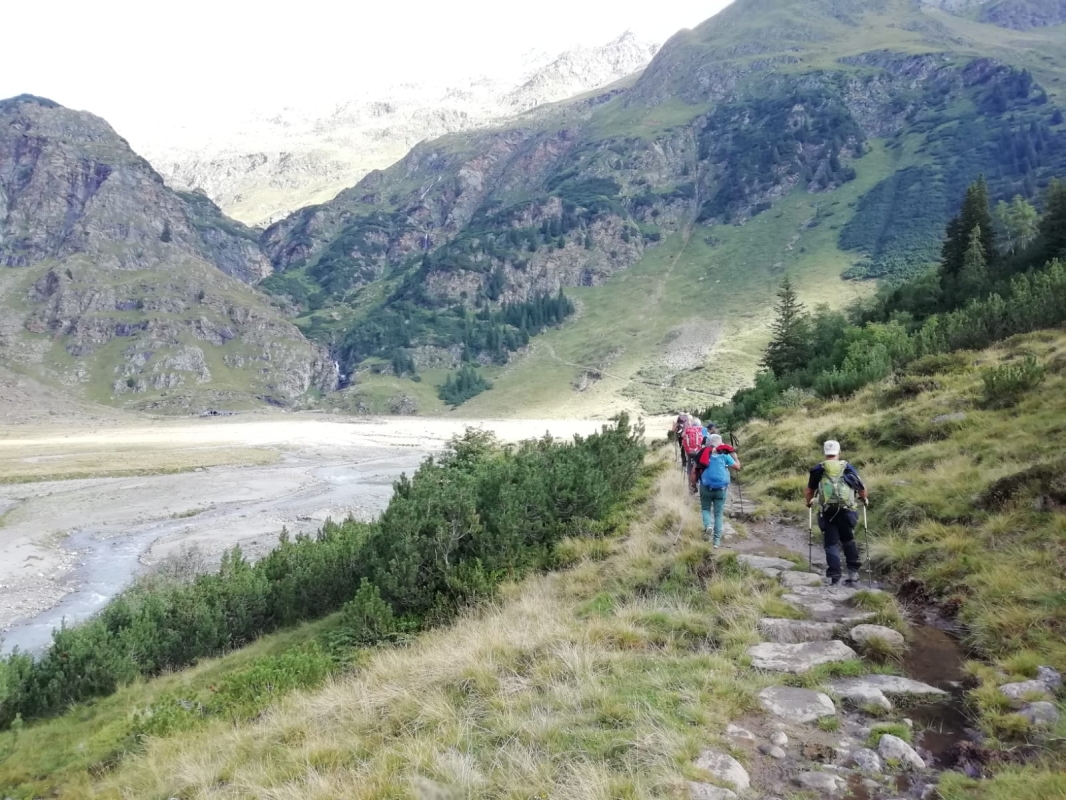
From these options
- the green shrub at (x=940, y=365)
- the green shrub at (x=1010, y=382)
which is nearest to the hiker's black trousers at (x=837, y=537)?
the green shrub at (x=1010, y=382)

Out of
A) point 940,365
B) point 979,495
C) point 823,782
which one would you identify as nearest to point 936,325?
point 940,365

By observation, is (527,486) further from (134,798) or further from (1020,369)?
(1020,369)

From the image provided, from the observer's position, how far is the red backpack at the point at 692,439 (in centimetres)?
1659

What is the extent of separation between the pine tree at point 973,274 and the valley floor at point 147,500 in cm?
4311

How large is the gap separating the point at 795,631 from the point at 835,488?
10.1ft

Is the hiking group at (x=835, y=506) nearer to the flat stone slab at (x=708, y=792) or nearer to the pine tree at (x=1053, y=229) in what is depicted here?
the flat stone slab at (x=708, y=792)

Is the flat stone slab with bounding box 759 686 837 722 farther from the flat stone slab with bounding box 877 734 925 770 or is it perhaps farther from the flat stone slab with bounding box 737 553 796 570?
the flat stone slab with bounding box 737 553 796 570

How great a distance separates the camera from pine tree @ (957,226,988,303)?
135 ft

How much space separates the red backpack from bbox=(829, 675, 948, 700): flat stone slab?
1001 centimetres

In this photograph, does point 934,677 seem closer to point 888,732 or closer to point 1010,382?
point 888,732

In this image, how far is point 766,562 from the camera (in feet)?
34.8

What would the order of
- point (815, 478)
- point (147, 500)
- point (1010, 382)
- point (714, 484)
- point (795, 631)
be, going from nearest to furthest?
point (795, 631) < point (815, 478) < point (714, 484) < point (1010, 382) < point (147, 500)

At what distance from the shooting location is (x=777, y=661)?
6.89 meters

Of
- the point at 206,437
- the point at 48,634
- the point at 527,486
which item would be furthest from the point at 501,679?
the point at 206,437
